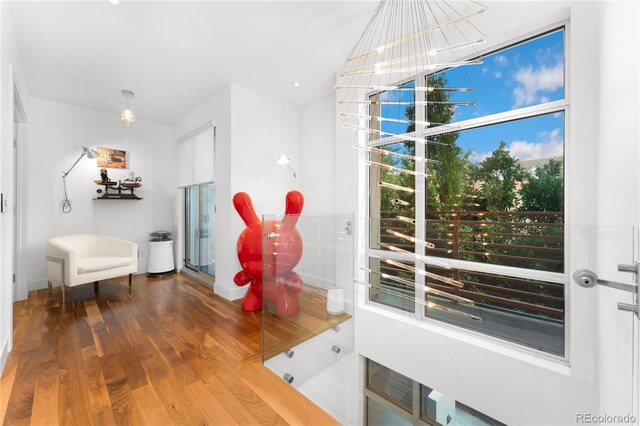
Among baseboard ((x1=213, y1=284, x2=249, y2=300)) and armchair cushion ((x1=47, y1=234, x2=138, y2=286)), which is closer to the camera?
armchair cushion ((x1=47, y1=234, x2=138, y2=286))

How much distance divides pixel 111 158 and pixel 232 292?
3247mm

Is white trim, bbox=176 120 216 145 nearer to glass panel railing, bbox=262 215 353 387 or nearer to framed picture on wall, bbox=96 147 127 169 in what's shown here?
framed picture on wall, bbox=96 147 127 169

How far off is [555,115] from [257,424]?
2.83 meters

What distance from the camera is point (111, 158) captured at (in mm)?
4371

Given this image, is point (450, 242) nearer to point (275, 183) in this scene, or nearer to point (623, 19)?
point (623, 19)

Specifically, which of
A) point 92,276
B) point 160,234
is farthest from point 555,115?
point 160,234

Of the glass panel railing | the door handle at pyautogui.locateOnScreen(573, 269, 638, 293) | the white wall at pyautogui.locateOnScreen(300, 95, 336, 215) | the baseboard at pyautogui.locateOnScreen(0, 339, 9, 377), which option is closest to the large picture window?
the door handle at pyautogui.locateOnScreen(573, 269, 638, 293)

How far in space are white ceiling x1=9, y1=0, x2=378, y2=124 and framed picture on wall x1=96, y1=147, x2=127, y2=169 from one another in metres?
0.83

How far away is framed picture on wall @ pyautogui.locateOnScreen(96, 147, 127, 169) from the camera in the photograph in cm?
428

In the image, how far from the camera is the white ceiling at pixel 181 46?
2186mm

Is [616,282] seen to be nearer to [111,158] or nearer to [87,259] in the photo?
[87,259]

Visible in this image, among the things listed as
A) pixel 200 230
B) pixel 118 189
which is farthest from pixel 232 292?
pixel 118 189

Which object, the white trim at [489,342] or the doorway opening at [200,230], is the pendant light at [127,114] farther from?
the white trim at [489,342]

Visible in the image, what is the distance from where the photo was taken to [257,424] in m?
1.48
